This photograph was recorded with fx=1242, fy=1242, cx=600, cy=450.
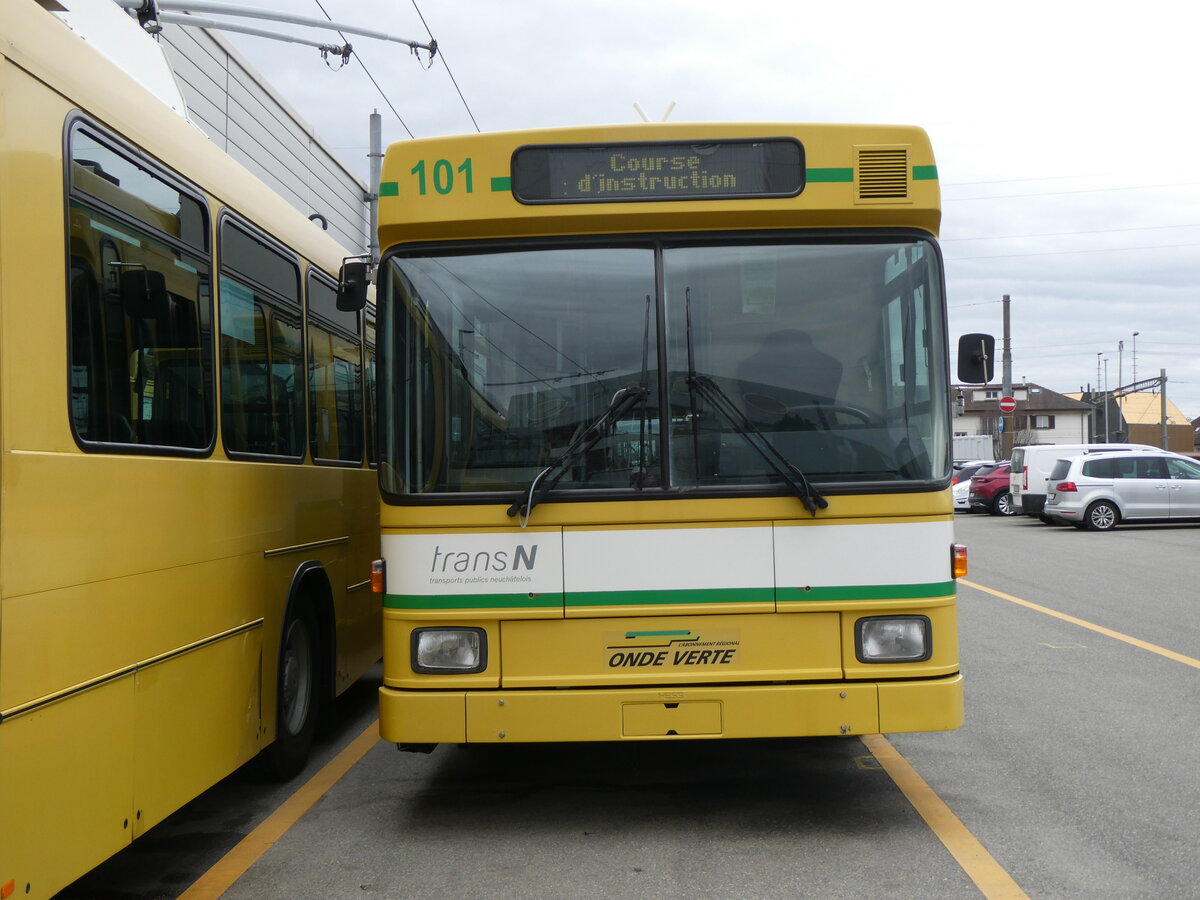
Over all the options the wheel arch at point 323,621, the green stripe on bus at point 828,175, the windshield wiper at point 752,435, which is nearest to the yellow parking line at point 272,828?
the wheel arch at point 323,621

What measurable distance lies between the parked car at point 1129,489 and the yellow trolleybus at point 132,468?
22.7 m

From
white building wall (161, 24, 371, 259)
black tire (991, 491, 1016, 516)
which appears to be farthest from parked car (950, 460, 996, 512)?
white building wall (161, 24, 371, 259)

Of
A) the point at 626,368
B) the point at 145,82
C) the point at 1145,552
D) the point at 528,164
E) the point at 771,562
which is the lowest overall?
the point at 1145,552

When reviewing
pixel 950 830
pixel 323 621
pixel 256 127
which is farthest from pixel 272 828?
pixel 256 127

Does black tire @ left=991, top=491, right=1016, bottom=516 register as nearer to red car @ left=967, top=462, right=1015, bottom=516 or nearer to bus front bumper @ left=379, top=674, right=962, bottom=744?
red car @ left=967, top=462, right=1015, bottom=516

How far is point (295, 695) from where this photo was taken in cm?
658

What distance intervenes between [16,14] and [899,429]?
360 cm

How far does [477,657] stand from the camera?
5219 mm

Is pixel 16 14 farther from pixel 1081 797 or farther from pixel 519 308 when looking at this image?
pixel 1081 797

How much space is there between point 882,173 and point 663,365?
127 centimetres

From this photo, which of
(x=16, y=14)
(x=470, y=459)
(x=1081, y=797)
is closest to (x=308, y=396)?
(x=470, y=459)

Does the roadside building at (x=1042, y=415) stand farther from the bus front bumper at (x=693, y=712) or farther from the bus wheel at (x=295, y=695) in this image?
the bus front bumper at (x=693, y=712)

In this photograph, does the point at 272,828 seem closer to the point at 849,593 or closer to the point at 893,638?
the point at 849,593

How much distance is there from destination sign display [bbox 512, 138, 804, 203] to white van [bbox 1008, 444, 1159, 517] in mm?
24601
